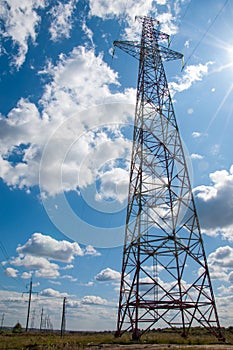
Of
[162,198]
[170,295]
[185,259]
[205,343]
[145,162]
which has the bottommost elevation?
[205,343]

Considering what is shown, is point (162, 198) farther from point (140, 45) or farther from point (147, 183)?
point (140, 45)

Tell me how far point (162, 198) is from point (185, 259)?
4180mm

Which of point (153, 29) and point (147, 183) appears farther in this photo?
point (153, 29)

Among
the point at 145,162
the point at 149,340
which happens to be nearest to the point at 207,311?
the point at 149,340

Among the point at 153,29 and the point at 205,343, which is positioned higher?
the point at 153,29

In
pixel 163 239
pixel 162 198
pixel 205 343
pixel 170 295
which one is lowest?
pixel 205 343

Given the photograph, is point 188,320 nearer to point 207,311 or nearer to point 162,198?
point 207,311

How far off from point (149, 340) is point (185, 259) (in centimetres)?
496

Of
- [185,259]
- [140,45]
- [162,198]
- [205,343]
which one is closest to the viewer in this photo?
[205,343]

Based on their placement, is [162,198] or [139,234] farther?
[162,198]

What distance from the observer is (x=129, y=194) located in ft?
70.0

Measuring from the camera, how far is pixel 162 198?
2069cm

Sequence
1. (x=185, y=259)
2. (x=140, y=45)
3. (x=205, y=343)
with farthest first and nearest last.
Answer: (x=140, y=45) → (x=185, y=259) → (x=205, y=343)

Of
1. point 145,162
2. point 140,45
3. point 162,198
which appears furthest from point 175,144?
point 140,45
